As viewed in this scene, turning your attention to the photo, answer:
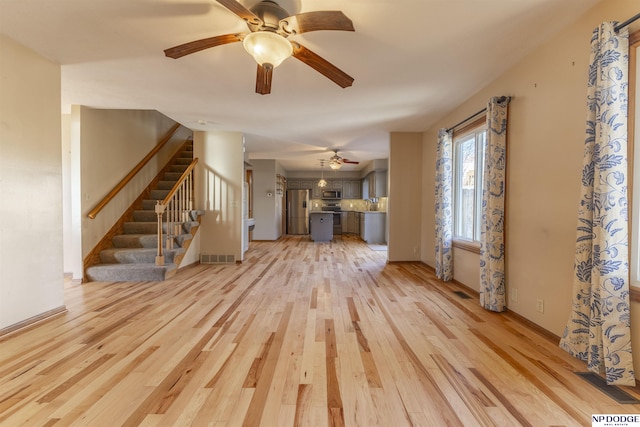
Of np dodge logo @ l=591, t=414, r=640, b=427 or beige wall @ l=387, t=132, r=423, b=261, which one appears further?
beige wall @ l=387, t=132, r=423, b=261

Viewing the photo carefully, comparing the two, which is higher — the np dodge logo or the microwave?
the microwave

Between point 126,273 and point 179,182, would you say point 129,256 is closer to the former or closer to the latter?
point 126,273

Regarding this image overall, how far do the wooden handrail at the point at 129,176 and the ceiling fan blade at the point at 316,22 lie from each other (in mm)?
4161

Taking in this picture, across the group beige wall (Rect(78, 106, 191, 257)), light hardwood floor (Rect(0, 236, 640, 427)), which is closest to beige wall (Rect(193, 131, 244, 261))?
beige wall (Rect(78, 106, 191, 257))

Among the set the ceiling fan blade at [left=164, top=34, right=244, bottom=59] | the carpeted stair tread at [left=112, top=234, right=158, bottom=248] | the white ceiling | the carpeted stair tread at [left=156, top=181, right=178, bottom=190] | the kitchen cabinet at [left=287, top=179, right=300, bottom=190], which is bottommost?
the carpeted stair tread at [left=112, top=234, right=158, bottom=248]

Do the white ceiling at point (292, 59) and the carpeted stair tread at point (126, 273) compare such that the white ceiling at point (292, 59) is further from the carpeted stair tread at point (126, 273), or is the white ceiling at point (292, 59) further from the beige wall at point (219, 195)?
the carpeted stair tread at point (126, 273)

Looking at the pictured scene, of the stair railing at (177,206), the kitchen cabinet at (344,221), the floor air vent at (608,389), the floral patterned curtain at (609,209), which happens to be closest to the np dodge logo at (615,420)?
the floor air vent at (608,389)

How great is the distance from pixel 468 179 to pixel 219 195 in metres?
4.40

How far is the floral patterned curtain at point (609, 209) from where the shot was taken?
1.75 metres

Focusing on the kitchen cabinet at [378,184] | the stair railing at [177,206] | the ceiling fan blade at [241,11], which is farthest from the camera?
the kitchen cabinet at [378,184]

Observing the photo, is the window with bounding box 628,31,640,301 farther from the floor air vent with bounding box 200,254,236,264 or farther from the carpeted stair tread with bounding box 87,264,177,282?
the floor air vent with bounding box 200,254,236,264

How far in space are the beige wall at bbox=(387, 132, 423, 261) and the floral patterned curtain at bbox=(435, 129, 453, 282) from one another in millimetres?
1176

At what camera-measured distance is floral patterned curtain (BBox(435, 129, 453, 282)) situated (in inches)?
168

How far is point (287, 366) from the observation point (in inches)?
77.2
